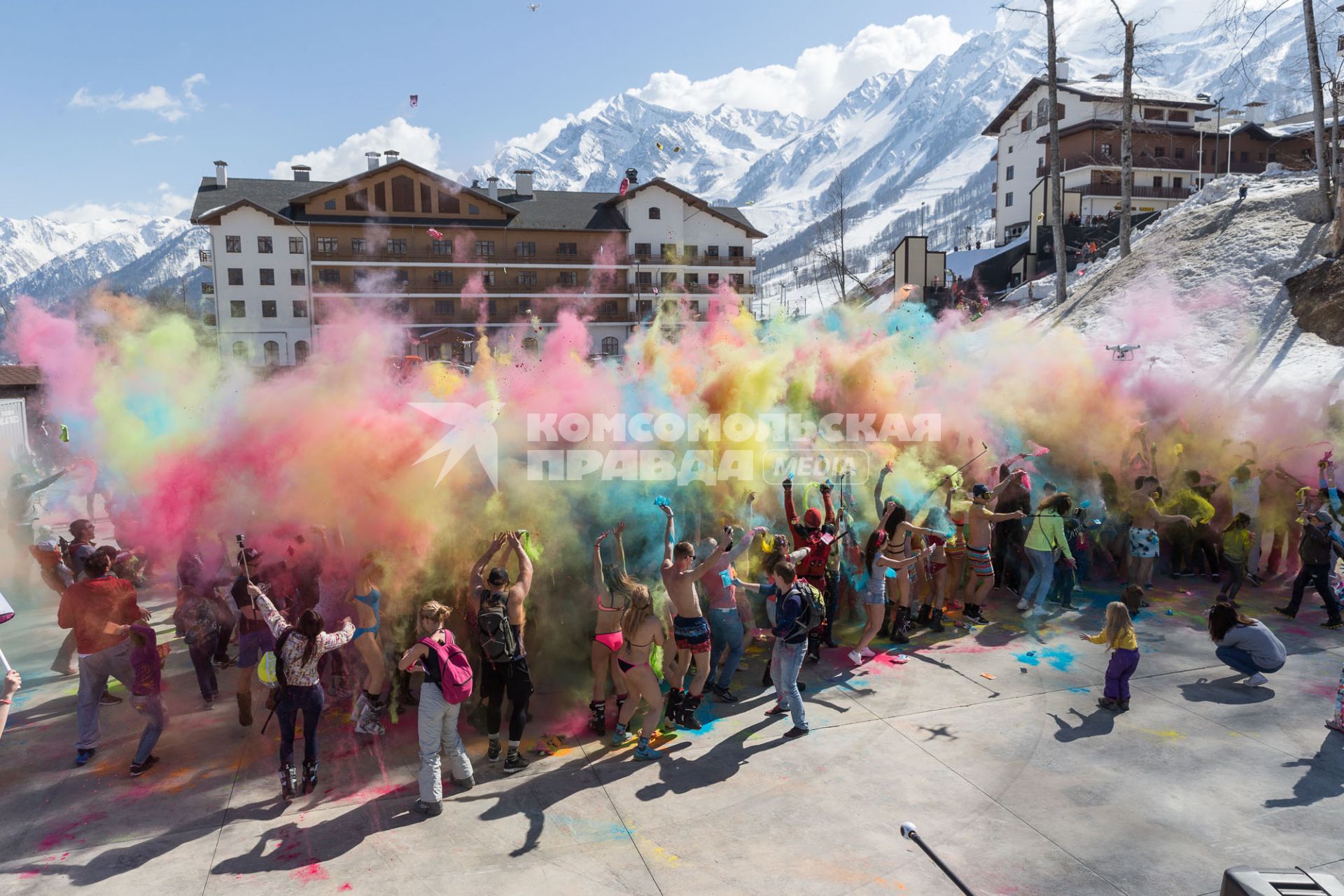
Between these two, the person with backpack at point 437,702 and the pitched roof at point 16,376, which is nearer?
the person with backpack at point 437,702

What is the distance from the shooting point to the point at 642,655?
5945 millimetres

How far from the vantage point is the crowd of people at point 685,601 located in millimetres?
5840

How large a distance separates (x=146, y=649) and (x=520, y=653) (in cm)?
282

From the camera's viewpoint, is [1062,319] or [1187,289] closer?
[1187,289]

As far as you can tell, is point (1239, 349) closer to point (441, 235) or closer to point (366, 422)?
point (366, 422)

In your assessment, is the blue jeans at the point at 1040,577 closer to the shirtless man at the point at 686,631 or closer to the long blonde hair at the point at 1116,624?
the long blonde hair at the point at 1116,624

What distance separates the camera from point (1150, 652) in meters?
7.93

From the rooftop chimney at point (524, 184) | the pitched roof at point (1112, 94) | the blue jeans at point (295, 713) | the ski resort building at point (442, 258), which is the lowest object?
the blue jeans at point (295, 713)

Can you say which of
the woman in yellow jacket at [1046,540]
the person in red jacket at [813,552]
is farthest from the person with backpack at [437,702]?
the woman in yellow jacket at [1046,540]

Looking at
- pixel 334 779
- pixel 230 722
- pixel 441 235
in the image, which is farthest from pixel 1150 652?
pixel 441 235

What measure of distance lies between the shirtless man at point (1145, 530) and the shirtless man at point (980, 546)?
6.27 feet

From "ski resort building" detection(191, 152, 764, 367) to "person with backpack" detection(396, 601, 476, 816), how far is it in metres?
32.4

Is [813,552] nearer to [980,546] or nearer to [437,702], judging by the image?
[980,546]

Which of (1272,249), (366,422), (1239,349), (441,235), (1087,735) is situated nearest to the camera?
(1087,735)
